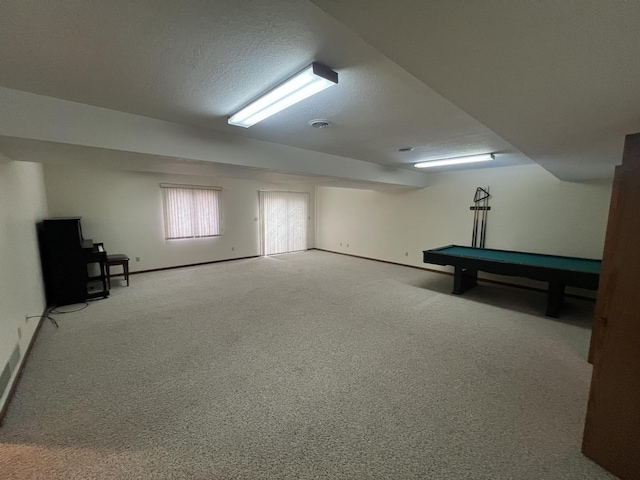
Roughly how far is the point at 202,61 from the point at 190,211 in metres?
5.52

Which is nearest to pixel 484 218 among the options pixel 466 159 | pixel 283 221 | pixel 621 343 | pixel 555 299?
pixel 466 159

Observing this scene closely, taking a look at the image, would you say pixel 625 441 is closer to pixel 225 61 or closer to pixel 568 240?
pixel 225 61

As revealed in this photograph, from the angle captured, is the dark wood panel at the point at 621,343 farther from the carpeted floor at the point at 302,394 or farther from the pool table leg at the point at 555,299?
the pool table leg at the point at 555,299

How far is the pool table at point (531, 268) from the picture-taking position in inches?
131

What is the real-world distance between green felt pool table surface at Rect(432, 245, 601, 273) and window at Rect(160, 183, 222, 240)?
5588 mm

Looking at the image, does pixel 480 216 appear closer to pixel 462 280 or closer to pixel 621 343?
pixel 462 280

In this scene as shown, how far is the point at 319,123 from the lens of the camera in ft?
8.41

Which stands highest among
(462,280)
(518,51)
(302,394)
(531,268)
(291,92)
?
(291,92)

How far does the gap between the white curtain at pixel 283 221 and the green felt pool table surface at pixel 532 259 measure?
4.71 meters

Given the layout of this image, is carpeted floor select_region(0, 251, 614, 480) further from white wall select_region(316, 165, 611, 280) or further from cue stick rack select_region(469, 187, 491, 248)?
cue stick rack select_region(469, 187, 491, 248)

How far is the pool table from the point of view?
3.33 m

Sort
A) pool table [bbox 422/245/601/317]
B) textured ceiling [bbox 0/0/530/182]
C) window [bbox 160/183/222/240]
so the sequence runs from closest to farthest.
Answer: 1. textured ceiling [bbox 0/0/530/182]
2. pool table [bbox 422/245/601/317]
3. window [bbox 160/183/222/240]

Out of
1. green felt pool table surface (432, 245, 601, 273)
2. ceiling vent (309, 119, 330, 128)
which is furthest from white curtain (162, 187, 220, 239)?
green felt pool table surface (432, 245, 601, 273)

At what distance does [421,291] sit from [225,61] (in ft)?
14.5
